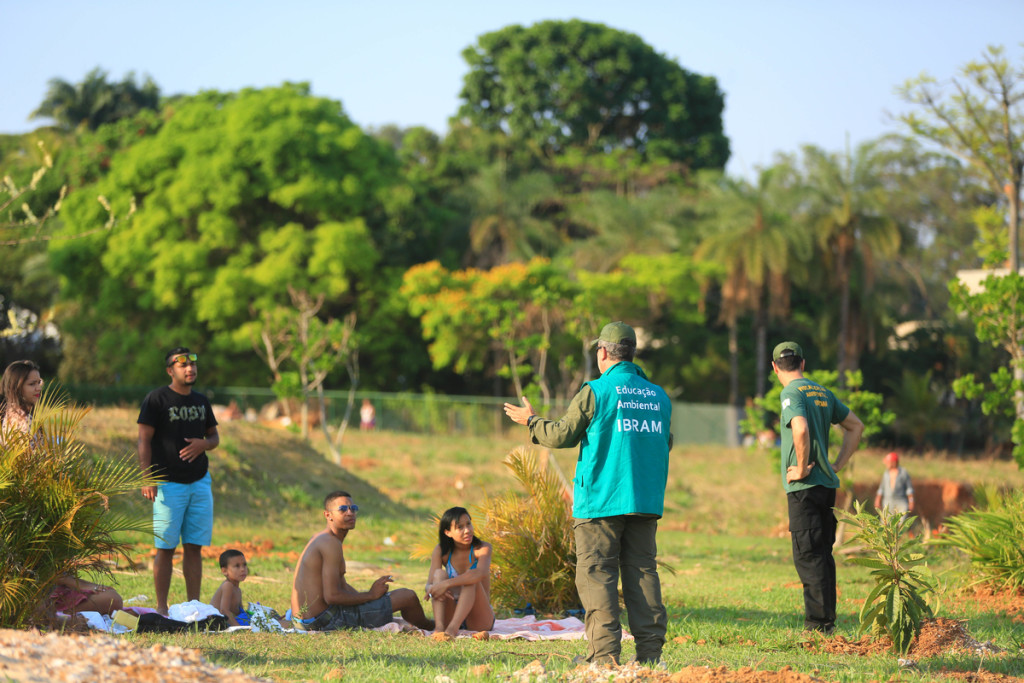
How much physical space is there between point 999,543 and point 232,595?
6013mm

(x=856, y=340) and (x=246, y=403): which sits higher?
(x=856, y=340)

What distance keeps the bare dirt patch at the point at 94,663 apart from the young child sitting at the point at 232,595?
8.91ft

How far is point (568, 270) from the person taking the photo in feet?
119

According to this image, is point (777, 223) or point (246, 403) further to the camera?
point (777, 223)

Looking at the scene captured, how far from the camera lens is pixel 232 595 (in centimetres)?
699

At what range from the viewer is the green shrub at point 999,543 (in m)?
7.98

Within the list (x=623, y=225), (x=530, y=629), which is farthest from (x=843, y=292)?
(x=530, y=629)

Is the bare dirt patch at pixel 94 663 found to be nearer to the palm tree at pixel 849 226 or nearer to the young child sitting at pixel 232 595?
the young child sitting at pixel 232 595

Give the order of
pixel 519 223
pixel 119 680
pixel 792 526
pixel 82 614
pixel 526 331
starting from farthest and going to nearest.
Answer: pixel 519 223 < pixel 526 331 < pixel 792 526 < pixel 82 614 < pixel 119 680

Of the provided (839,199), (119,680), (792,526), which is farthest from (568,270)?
(119,680)

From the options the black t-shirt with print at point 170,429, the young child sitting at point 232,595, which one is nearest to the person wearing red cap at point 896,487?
the young child sitting at point 232,595

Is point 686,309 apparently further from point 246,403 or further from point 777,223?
point 246,403

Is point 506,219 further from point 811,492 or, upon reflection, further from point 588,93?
point 811,492

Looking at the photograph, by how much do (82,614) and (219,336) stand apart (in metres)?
27.3
